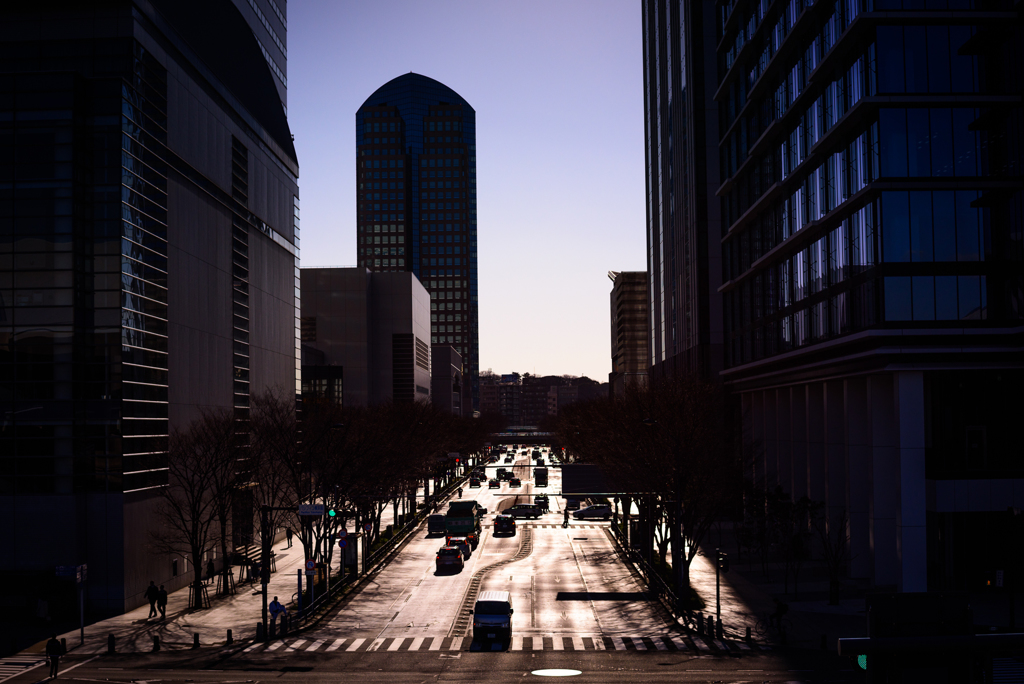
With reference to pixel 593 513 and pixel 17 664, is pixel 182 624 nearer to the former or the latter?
pixel 17 664

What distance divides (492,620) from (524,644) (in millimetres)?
1855

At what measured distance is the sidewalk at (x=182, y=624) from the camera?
4250 cm

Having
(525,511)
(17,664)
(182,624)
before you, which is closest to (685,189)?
(525,511)

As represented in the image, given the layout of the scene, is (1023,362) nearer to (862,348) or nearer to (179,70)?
(862,348)

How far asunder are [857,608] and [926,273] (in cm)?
1777

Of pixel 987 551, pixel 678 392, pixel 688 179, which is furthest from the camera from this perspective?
pixel 688 179

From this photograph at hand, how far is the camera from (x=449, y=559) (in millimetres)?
64312

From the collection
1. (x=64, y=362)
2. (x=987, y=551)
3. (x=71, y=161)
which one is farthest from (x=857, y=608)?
(x=71, y=161)

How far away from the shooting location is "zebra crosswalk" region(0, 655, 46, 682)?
1440 inches

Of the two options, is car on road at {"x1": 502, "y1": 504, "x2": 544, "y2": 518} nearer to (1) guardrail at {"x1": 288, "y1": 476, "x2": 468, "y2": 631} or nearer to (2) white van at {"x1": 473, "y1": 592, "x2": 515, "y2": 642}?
(1) guardrail at {"x1": 288, "y1": 476, "x2": 468, "y2": 631}

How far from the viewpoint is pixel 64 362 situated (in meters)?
51.2

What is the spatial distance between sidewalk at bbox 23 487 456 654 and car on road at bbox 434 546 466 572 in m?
9.52

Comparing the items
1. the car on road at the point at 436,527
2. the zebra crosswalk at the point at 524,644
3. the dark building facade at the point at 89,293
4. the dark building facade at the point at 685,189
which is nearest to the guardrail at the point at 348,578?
the car on road at the point at 436,527

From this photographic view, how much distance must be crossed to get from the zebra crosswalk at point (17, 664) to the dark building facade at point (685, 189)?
68723 mm
